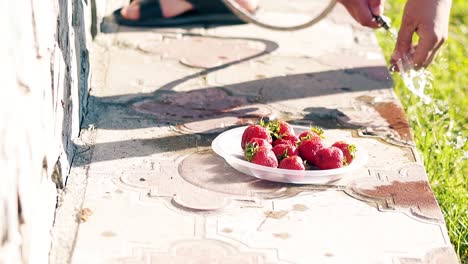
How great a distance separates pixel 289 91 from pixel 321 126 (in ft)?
1.21

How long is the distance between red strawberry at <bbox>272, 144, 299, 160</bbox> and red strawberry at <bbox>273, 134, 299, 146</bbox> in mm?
48

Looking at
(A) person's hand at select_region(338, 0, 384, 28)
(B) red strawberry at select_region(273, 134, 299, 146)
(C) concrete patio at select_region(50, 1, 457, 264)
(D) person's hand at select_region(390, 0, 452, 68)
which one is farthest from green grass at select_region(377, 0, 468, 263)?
(B) red strawberry at select_region(273, 134, 299, 146)

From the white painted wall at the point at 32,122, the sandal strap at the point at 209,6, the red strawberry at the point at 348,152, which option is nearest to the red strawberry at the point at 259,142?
the red strawberry at the point at 348,152

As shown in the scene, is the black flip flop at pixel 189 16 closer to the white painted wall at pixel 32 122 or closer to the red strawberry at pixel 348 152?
the white painted wall at pixel 32 122

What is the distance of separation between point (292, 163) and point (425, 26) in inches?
31.5

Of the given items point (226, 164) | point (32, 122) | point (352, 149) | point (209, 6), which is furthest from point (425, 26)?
point (32, 122)

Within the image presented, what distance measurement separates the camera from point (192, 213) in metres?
2.46

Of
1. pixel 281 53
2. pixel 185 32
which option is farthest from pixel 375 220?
pixel 185 32

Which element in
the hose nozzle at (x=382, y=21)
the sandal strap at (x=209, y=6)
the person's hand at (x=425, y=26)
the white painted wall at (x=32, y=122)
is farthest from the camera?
the sandal strap at (x=209, y=6)

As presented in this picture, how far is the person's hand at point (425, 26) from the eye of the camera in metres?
3.10

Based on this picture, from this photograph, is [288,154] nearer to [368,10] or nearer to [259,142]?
[259,142]

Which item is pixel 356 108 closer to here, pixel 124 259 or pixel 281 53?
pixel 281 53

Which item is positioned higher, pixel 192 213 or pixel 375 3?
pixel 375 3

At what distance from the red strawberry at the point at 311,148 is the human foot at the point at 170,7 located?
4.95 feet
